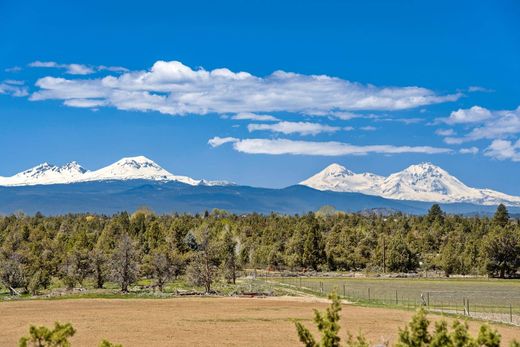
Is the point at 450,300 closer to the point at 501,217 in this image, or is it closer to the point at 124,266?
the point at 124,266

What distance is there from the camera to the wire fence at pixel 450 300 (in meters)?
59.2

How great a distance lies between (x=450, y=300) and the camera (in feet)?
244

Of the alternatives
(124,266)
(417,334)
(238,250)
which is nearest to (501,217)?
(238,250)

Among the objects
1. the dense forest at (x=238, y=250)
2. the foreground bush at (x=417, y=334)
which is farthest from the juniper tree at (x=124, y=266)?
the foreground bush at (x=417, y=334)

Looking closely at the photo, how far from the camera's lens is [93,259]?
304 feet

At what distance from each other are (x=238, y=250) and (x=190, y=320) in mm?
85647

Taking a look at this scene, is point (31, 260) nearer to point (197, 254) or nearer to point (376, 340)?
point (197, 254)

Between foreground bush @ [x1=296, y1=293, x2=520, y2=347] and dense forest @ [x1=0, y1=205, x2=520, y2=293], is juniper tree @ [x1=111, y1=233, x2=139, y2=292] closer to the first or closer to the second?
dense forest @ [x1=0, y1=205, x2=520, y2=293]

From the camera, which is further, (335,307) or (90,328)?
(90,328)

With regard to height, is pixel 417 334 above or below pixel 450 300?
above

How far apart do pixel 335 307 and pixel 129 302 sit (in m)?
58.0

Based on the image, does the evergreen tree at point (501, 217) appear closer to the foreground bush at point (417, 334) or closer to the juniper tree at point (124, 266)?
the juniper tree at point (124, 266)

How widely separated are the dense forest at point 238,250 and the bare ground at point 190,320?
16.4 metres

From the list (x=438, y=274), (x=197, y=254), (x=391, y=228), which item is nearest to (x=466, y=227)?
(x=391, y=228)
